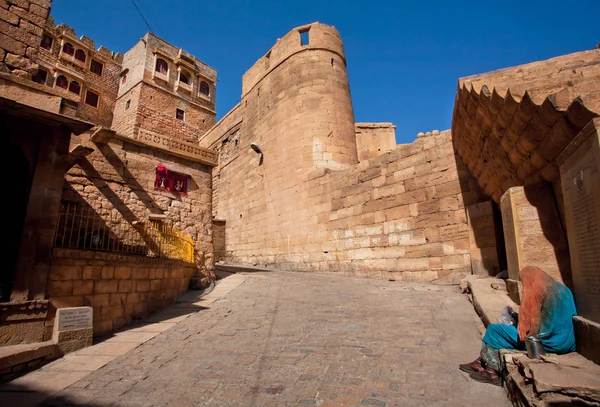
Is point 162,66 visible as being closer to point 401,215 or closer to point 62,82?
point 62,82

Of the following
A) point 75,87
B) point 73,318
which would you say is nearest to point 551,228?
point 73,318

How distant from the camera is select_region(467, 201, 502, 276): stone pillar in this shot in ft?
22.9

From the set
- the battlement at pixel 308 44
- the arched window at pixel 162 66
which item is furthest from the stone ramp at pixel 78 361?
the arched window at pixel 162 66

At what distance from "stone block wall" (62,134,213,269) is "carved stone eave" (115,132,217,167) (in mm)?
122

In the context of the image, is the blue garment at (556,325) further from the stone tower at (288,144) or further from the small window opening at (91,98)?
the small window opening at (91,98)

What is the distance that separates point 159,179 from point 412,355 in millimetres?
8141

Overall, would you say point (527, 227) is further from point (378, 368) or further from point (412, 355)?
point (378, 368)

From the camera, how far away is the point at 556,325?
275 centimetres

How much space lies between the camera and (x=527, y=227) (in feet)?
14.9

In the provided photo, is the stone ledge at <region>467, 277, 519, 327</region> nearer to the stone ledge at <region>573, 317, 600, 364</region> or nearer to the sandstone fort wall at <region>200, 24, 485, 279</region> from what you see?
the stone ledge at <region>573, 317, 600, 364</region>

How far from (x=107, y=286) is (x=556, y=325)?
5.78 metres

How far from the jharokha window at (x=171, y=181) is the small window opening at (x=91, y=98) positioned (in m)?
22.5

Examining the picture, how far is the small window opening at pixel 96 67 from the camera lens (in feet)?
90.9

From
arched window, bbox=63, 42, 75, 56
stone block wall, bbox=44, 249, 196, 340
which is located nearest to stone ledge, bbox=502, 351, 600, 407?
stone block wall, bbox=44, 249, 196, 340
